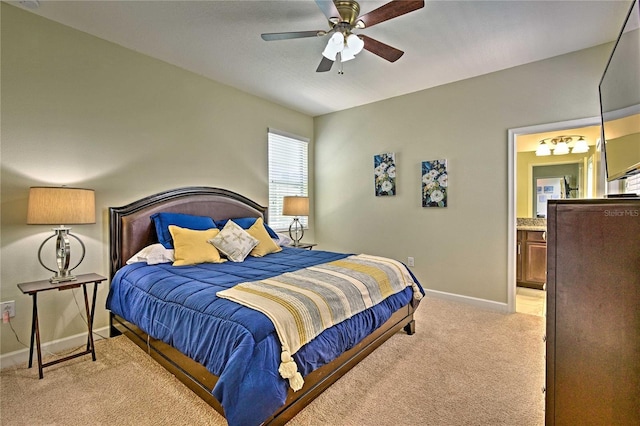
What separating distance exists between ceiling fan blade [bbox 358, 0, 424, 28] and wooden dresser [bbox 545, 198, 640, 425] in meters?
1.46

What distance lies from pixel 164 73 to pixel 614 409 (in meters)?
4.27

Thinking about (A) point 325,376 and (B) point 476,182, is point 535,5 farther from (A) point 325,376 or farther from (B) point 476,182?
(A) point 325,376

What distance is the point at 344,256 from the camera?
319cm

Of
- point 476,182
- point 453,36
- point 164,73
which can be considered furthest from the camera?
point 476,182

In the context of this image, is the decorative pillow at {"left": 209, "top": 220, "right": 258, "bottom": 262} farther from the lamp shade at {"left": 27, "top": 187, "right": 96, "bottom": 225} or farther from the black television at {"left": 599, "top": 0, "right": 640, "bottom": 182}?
the black television at {"left": 599, "top": 0, "right": 640, "bottom": 182}

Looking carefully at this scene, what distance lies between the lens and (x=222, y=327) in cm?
165

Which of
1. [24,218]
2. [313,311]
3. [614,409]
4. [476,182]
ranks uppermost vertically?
[476,182]

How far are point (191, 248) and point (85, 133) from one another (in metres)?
1.42

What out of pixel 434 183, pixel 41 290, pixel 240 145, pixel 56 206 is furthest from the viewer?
pixel 240 145

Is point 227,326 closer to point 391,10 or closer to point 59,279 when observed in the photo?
point 59,279

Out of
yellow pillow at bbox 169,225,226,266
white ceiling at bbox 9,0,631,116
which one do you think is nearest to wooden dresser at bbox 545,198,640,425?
white ceiling at bbox 9,0,631,116

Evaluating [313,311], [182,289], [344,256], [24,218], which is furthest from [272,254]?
[24,218]

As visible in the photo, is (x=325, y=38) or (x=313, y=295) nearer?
(x=313, y=295)

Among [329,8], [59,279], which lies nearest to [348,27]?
[329,8]
